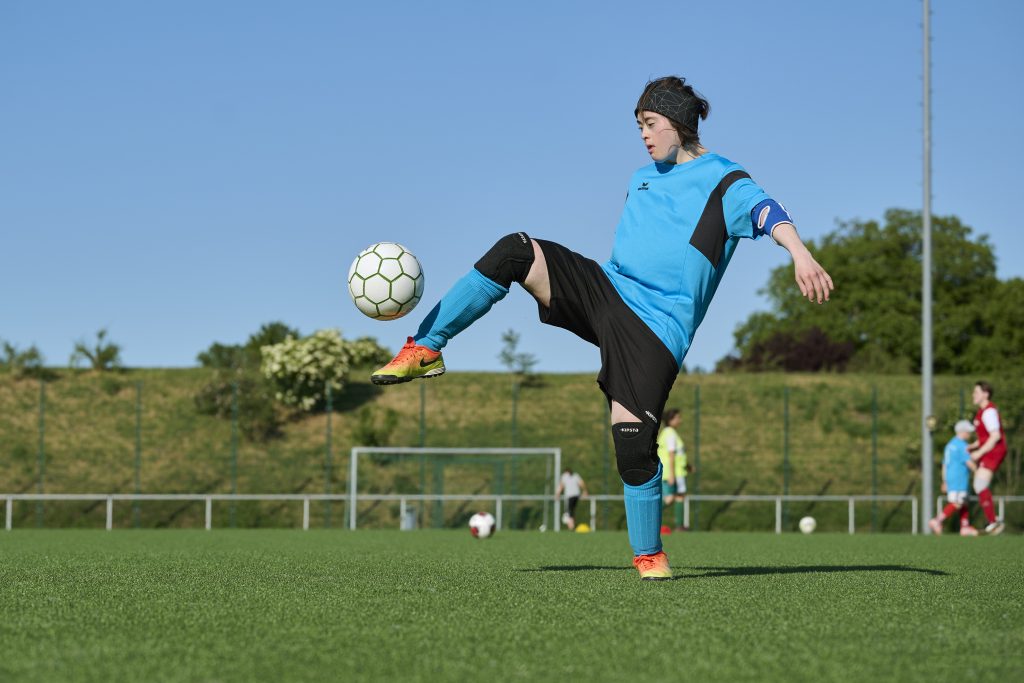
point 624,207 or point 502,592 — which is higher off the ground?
point 624,207

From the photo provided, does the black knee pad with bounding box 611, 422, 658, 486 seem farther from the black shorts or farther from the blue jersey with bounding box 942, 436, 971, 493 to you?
the blue jersey with bounding box 942, 436, 971, 493

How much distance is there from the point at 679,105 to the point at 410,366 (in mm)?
1817

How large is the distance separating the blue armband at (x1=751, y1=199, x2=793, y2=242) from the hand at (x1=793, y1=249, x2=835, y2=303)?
0.34 m

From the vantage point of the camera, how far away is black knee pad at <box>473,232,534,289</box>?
5340mm

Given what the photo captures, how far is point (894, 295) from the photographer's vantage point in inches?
2069

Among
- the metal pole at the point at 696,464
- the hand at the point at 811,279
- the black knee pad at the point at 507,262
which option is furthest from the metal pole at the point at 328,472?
the hand at the point at 811,279

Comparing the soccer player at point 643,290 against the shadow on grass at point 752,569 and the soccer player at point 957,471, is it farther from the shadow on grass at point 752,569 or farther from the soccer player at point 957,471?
the soccer player at point 957,471

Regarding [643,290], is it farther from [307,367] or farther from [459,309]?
[307,367]

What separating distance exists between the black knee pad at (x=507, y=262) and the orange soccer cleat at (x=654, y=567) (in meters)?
1.47

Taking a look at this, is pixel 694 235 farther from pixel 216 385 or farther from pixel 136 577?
pixel 216 385

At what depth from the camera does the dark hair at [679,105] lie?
5.57 metres

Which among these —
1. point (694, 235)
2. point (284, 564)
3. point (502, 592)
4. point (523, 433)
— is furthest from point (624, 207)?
point (523, 433)

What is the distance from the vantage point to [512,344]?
120 feet

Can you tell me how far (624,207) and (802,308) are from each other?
53472 mm
